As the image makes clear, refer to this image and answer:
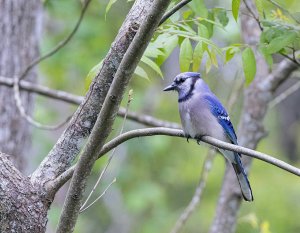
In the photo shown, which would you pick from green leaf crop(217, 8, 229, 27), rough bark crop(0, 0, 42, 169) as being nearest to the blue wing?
green leaf crop(217, 8, 229, 27)

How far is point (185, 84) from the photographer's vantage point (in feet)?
13.7

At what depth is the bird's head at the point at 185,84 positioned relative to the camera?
13.5 ft

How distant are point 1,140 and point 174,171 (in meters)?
5.08

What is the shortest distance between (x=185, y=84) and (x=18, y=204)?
160cm

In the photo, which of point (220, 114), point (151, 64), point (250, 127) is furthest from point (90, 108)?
point (250, 127)

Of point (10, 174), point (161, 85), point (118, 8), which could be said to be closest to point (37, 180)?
point (10, 174)

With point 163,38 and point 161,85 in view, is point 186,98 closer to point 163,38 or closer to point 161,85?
point 163,38

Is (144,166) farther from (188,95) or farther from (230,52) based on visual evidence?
(230,52)

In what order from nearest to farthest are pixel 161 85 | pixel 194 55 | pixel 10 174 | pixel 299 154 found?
pixel 10 174 → pixel 194 55 → pixel 161 85 → pixel 299 154

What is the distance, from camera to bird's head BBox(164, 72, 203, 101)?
4.11 meters

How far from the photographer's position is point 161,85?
10.8 metres

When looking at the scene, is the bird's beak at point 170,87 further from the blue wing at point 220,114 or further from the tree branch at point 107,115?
the tree branch at point 107,115

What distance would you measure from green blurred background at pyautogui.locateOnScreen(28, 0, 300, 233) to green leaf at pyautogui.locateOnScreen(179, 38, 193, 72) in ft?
14.9

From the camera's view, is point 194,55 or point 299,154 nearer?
point 194,55
